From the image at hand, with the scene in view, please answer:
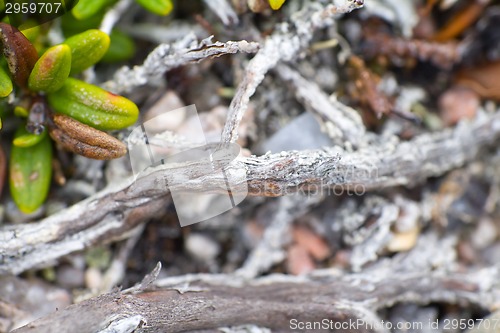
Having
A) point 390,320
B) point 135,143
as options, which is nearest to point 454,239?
point 390,320

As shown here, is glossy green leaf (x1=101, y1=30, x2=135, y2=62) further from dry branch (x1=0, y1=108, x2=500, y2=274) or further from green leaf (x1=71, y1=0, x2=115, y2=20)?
dry branch (x1=0, y1=108, x2=500, y2=274)

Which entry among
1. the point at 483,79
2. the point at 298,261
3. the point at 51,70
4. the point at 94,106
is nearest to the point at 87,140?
the point at 94,106

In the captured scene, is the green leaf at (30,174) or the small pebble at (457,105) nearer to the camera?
the green leaf at (30,174)

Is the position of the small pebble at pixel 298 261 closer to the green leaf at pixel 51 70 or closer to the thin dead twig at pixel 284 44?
the thin dead twig at pixel 284 44

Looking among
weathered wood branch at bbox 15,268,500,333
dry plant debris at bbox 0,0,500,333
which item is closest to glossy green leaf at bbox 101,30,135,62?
dry plant debris at bbox 0,0,500,333

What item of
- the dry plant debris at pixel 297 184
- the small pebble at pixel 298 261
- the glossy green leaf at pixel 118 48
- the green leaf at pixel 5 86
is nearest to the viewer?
the green leaf at pixel 5 86

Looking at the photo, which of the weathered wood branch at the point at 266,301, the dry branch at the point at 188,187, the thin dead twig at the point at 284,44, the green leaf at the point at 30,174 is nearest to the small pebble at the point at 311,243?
the weathered wood branch at the point at 266,301
